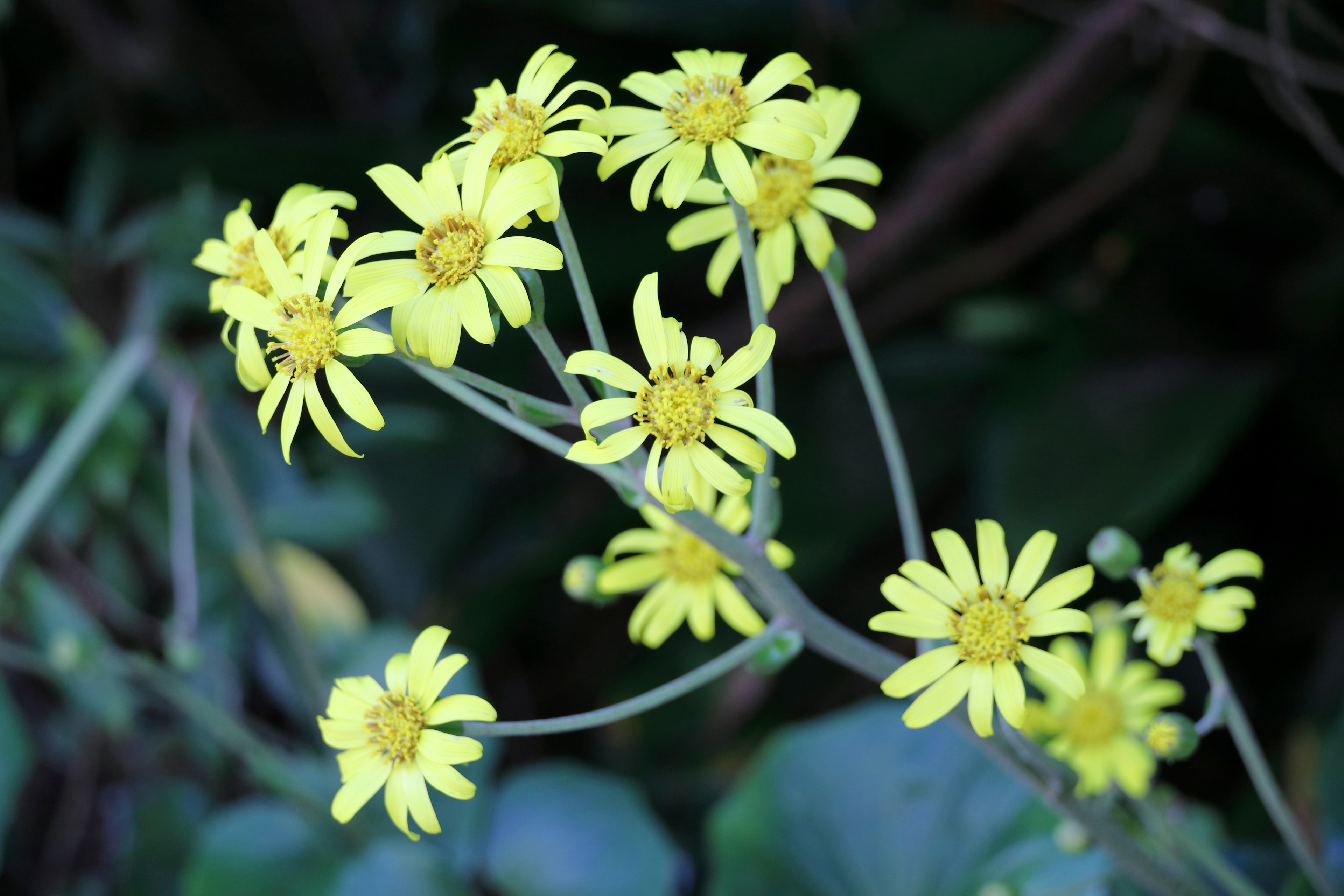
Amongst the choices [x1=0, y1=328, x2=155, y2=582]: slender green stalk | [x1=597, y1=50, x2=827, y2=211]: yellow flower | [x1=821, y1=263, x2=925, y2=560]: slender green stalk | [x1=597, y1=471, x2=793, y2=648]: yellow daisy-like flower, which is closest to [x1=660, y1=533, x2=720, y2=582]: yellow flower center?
[x1=597, y1=471, x2=793, y2=648]: yellow daisy-like flower

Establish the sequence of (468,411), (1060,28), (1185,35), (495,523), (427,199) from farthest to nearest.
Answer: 1. (495,523)
2. (468,411)
3. (1060,28)
4. (1185,35)
5. (427,199)

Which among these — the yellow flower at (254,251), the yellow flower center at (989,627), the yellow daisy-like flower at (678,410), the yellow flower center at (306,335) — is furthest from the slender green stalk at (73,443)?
the yellow flower center at (989,627)

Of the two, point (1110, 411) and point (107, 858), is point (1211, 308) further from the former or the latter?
point (107, 858)

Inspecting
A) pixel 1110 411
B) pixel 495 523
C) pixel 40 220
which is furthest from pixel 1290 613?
pixel 40 220

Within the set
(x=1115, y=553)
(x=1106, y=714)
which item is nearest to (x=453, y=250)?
(x=1115, y=553)

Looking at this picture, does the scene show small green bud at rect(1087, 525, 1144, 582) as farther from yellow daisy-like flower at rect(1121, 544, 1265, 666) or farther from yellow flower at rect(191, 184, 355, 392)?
yellow flower at rect(191, 184, 355, 392)

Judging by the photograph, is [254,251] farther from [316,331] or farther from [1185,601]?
[1185,601]

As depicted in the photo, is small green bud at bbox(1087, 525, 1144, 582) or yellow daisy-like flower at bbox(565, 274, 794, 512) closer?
yellow daisy-like flower at bbox(565, 274, 794, 512)
